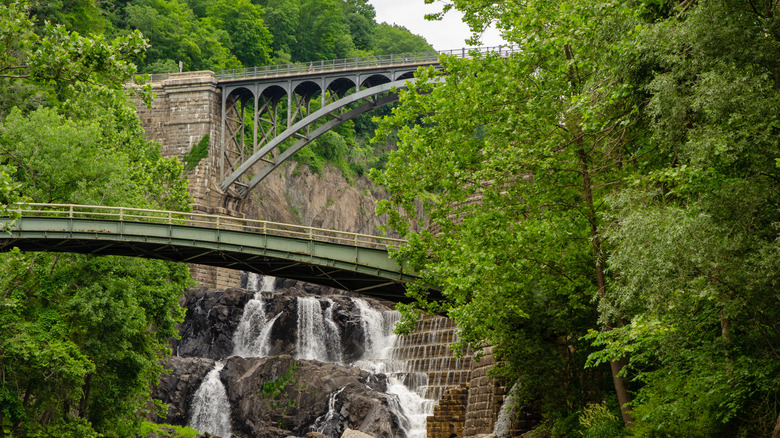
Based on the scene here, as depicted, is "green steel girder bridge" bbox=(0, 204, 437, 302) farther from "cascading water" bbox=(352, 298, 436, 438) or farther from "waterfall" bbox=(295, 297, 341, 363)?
Result: "waterfall" bbox=(295, 297, 341, 363)

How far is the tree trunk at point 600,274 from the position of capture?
20.0 metres

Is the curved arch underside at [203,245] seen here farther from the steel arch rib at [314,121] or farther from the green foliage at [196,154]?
the green foliage at [196,154]

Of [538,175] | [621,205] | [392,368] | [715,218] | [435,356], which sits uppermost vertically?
[538,175]

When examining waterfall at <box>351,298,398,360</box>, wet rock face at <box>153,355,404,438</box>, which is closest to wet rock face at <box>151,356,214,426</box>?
wet rock face at <box>153,355,404,438</box>

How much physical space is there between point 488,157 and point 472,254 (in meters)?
2.53

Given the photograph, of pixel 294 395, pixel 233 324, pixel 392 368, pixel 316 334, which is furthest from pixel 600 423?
pixel 233 324

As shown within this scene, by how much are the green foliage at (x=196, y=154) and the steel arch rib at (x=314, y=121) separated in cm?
284

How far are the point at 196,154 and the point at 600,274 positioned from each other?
4686 centimetres

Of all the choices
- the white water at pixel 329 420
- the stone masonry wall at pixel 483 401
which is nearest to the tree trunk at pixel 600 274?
the stone masonry wall at pixel 483 401

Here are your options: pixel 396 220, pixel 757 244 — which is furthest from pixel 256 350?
pixel 757 244

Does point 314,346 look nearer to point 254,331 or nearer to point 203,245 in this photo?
point 254,331

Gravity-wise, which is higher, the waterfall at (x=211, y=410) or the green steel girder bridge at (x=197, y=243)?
the green steel girder bridge at (x=197, y=243)

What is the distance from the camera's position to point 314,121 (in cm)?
5866

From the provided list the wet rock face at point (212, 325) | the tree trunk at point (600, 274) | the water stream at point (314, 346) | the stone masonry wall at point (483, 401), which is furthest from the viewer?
the wet rock face at point (212, 325)
